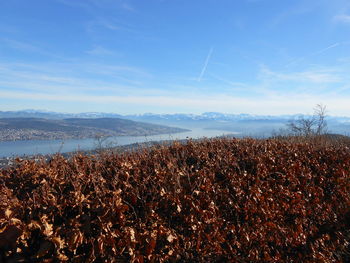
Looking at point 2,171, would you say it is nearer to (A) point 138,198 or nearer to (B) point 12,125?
(A) point 138,198

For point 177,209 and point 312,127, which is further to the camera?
point 312,127

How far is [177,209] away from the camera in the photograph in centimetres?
403

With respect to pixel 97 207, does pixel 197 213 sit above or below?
below

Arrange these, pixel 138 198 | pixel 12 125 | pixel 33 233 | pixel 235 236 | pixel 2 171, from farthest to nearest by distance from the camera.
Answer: pixel 12 125 < pixel 2 171 < pixel 235 236 < pixel 138 198 < pixel 33 233

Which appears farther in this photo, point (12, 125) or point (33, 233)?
point (12, 125)

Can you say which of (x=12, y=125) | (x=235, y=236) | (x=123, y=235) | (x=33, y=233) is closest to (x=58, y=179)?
(x=33, y=233)

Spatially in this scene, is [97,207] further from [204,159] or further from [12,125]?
[12,125]

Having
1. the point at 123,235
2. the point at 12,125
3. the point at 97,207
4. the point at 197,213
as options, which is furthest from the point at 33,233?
the point at 12,125

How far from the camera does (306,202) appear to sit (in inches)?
231

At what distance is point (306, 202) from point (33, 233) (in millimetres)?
5538

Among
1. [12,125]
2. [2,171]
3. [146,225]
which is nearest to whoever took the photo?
[146,225]

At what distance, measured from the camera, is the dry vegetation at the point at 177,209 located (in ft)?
10.2

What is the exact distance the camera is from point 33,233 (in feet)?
9.83

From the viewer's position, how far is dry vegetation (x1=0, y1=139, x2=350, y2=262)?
3117 mm
